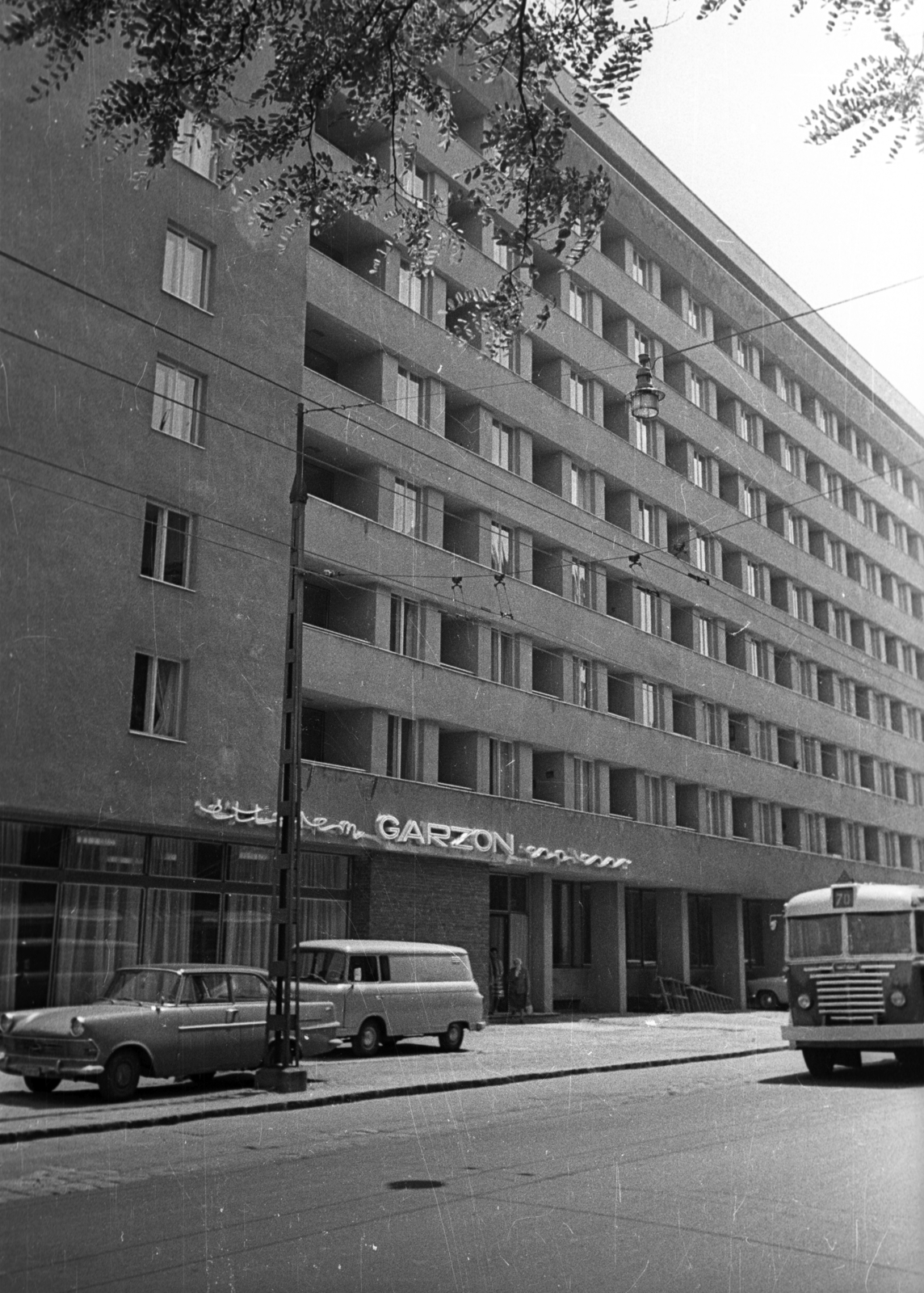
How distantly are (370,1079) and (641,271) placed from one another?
6.11m

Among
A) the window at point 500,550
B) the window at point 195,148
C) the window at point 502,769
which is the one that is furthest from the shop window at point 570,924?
the window at point 195,148

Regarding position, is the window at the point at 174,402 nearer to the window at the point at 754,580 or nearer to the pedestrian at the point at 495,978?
the pedestrian at the point at 495,978

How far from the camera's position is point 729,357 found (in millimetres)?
7504

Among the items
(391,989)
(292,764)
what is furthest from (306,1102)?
(292,764)

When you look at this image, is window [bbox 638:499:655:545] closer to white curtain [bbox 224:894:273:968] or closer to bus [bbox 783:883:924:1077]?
white curtain [bbox 224:894:273:968]

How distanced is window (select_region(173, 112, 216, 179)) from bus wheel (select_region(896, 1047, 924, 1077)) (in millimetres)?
12653

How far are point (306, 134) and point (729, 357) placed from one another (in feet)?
13.1

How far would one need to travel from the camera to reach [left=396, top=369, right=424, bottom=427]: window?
6.44 m

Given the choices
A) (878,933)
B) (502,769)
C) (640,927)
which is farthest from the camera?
(878,933)

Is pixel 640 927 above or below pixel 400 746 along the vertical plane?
below

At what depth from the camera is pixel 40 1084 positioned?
13.9 feet

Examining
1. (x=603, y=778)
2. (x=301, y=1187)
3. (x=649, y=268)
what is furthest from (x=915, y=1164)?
(x=649, y=268)

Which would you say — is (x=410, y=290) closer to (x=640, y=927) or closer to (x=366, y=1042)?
(x=640, y=927)

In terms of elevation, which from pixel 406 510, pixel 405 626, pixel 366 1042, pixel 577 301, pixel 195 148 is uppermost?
pixel 577 301
